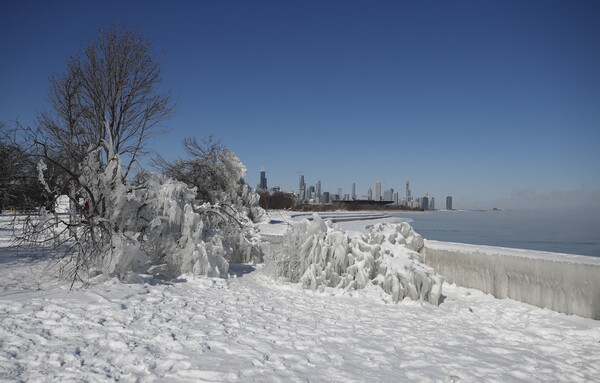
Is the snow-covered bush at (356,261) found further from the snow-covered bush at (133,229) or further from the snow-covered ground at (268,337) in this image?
the snow-covered bush at (133,229)

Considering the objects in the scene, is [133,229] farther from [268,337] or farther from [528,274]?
[528,274]

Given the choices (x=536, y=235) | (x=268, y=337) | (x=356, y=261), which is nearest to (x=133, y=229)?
(x=268, y=337)

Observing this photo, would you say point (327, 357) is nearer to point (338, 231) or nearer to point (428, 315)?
point (428, 315)

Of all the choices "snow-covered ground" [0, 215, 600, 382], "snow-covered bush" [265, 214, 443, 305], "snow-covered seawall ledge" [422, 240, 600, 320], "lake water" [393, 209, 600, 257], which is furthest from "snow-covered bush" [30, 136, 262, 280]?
"lake water" [393, 209, 600, 257]

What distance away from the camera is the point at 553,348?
4.55m

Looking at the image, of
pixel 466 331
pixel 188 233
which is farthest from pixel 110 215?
pixel 466 331

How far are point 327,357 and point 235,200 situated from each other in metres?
10.8

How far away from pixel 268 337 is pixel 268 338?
0.04 m

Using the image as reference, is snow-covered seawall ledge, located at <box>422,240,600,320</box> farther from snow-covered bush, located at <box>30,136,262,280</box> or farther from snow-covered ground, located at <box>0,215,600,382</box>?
snow-covered bush, located at <box>30,136,262,280</box>

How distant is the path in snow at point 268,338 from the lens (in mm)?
3418

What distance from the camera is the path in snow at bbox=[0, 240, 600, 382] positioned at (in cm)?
342

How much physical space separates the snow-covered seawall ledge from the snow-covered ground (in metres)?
0.20

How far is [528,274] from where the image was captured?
20.0 ft

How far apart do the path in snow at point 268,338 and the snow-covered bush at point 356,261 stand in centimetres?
46
